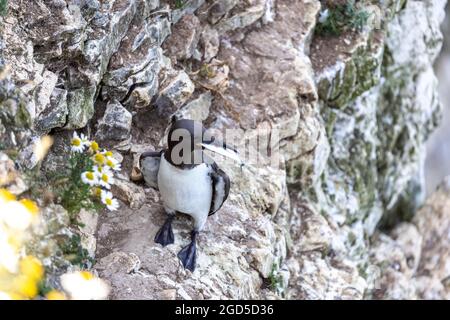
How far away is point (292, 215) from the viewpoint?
861 cm

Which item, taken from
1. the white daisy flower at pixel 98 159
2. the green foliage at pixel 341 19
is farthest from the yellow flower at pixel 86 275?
the green foliage at pixel 341 19

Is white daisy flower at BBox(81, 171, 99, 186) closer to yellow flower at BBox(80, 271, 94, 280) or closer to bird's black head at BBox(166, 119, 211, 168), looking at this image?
bird's black head at BBox(166, 119, 211, 168)

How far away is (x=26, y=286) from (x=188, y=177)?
1.86m

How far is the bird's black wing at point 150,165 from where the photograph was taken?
6.48m

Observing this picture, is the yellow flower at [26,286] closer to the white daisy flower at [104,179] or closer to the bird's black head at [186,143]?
the white daisy flower at [104,179]

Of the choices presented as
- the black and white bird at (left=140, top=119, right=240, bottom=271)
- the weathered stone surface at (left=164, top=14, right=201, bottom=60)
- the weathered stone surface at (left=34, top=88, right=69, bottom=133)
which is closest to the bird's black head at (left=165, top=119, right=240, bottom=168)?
the black and white bird at (left=140, top=119, right=240, bottom=271)

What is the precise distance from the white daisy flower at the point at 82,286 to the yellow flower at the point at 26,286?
36 centimetres

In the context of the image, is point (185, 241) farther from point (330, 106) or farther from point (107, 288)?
point (330, 106)

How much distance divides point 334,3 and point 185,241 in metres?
4.44

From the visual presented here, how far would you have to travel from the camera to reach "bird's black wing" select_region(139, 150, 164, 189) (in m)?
6.48

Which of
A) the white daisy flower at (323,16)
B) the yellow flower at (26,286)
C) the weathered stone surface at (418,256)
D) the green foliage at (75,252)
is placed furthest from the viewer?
the weathered stone surface at (418,256)

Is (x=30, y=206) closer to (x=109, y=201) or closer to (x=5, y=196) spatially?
(x=5, y=196)

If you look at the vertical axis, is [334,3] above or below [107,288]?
above
